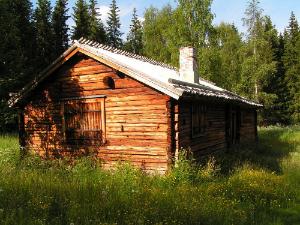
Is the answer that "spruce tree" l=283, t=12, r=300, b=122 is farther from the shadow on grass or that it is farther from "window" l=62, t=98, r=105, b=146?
"window" l=62, t=98, r=105, b=146

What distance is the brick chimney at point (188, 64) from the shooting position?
52.5ft

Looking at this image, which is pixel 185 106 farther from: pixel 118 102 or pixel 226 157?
pixel 226 157

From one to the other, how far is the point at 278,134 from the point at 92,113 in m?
18.2

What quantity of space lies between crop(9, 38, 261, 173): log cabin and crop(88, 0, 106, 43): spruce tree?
91.2 ft

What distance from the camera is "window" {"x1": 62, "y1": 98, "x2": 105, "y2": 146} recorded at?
558 inches

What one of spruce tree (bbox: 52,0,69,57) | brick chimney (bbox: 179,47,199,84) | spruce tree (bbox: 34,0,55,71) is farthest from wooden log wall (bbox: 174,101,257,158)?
spruce tree (bbox: 52,0,69,57)

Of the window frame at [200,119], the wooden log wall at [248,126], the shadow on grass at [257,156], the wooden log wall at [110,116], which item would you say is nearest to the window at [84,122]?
the wooden log wall at [110,116]

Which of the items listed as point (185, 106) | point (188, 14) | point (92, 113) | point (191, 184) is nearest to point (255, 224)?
point (191, 184)

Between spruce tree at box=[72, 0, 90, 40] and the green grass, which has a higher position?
spruce tree at box=[72, 0, 90, 40]

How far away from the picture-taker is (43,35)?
38.3 meters

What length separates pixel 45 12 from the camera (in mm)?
39312

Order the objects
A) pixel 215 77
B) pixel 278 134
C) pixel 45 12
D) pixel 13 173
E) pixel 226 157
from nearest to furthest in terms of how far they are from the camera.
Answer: pixel 13 173 → pixel 226 157 → pixel 278 134 → pixel 215 77 → pixel 45 12

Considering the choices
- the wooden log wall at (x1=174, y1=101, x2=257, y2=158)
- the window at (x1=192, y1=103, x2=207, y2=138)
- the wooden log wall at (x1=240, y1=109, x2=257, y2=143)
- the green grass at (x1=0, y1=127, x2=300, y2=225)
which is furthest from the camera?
the wooden log wall at (x1=240, y1=109, x2=257, y2=143)

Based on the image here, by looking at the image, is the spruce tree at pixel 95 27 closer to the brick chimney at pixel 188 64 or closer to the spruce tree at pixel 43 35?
the spruce tree at pixel 43 35
